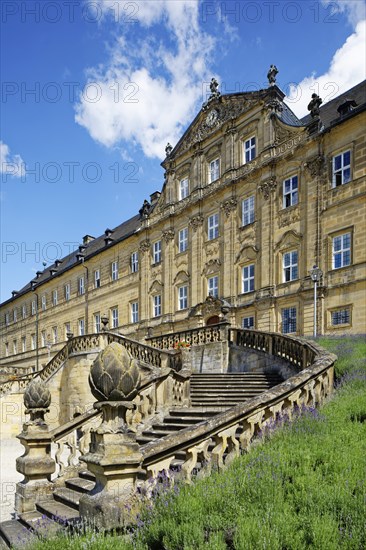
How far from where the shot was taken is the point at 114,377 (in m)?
5.17

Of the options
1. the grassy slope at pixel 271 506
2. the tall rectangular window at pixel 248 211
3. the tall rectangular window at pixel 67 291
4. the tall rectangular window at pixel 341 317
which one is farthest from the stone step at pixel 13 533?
the tall rectangular window at pixel 67 291

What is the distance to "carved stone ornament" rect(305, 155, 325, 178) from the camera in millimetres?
22000

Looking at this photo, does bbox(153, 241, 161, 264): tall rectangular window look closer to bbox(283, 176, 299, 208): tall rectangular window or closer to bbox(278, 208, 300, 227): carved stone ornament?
bbox(278, 208, 300, 227): carved stone ornament

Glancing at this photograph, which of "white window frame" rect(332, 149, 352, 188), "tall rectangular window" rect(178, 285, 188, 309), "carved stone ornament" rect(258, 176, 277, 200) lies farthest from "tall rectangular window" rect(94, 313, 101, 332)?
"white window frame" rect(332, 149, 352, 188)

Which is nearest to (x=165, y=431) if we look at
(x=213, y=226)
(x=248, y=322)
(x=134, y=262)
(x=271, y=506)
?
(x=271, y=506)

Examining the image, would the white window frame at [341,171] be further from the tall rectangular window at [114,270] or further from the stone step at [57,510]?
the tall rectangular window at [114,270]

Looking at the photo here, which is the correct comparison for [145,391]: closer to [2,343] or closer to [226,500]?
[226,500]

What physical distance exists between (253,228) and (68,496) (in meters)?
20.1

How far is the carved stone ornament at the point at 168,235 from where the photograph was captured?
31859 millimetres

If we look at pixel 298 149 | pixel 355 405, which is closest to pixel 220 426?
pixel 355 405

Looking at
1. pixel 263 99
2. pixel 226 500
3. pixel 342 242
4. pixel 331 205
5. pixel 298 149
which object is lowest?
pixel 226 500

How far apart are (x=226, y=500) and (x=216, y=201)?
24.9 m

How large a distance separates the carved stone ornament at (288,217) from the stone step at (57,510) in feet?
61.9

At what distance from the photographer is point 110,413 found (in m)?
5.24
